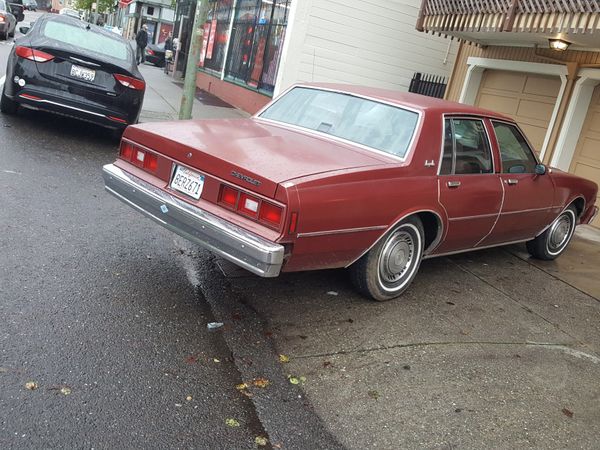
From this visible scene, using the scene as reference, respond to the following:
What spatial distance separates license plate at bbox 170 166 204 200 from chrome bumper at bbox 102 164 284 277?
8 cm

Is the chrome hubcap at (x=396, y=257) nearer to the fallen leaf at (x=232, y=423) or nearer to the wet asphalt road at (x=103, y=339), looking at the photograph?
the wet asphalt road at (x=103, y=339)

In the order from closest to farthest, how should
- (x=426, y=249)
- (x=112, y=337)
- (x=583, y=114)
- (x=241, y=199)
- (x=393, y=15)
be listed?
(x=112, y=337), (x=241, y=199), (x=426, y=249), (x=583, y=114), (x=393, y=15)

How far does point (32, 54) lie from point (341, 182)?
568cm

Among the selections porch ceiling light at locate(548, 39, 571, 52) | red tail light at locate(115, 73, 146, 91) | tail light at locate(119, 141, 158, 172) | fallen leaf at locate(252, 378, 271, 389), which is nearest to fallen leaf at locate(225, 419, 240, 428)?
fallen leaf at locate(252, 378, 271, 389)

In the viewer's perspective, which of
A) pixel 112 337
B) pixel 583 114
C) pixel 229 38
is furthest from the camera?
pixel 229 38

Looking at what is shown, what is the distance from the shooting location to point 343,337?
4121 millimetres

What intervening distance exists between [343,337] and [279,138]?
5.10ft

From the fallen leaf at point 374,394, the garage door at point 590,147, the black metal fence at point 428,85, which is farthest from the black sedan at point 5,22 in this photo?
the fallen leaf at point 374,394

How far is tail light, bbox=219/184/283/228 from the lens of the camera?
12.1 ft

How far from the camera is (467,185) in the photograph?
5051 millimetres

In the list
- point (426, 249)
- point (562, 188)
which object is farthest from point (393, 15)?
point (426, 249)

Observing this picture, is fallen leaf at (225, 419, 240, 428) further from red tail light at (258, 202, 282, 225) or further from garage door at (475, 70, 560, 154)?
garage door at (475, 70, 560, 154)

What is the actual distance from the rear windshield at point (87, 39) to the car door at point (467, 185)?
5524mm

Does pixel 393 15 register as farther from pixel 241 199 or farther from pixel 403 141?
pixel 241 199
